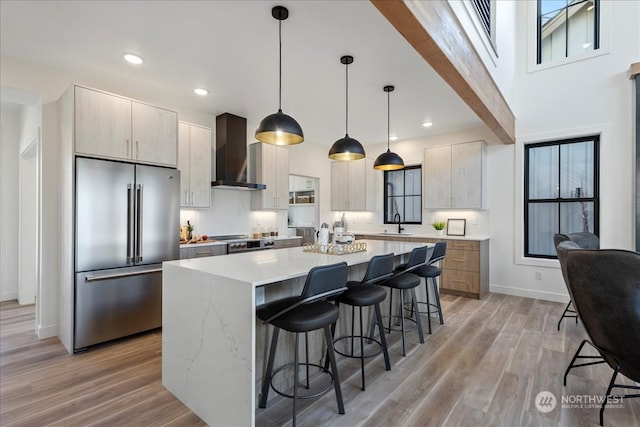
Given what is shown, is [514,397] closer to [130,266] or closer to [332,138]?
[130,266]

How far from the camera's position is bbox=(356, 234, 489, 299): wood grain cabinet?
16.0 ft

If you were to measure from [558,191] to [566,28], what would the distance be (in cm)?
244

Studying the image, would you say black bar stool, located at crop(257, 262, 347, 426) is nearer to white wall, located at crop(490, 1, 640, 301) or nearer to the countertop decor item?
the countertop decor item

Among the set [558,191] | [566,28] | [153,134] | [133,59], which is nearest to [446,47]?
[133,59]

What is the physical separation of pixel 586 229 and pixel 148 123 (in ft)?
19.6

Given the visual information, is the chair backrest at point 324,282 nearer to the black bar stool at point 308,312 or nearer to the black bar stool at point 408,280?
the black bar stool at point 308,312

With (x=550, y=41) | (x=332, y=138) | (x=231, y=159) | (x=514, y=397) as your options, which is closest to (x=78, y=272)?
(x=231, y=159)

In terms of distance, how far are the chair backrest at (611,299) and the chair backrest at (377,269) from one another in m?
1.22

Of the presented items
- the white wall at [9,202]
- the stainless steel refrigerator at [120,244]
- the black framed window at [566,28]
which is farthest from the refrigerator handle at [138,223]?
the black framed window at [566,28]

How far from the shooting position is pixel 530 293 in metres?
4.91

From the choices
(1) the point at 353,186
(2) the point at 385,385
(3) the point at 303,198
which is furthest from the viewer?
(3) the point at 303,198

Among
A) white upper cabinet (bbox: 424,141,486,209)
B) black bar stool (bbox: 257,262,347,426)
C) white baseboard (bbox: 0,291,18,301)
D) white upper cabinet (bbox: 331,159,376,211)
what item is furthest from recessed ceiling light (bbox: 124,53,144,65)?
white upper cabinet (bbox: 424,141,486,209)

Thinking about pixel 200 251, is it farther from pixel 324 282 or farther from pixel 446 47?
pixel 446 47

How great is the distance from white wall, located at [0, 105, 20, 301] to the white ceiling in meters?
2.29
